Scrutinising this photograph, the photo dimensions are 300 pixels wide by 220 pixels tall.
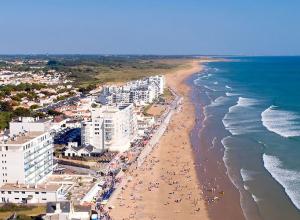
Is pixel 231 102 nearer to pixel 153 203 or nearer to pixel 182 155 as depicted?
pixel 182 155

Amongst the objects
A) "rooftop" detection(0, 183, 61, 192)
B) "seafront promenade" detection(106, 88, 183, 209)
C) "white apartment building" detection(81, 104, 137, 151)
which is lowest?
"seafront promenade" detection(106, 88, 183, 209)

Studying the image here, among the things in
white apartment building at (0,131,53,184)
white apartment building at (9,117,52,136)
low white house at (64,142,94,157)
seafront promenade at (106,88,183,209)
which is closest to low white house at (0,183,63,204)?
white apartment building at (0,131,53,184)

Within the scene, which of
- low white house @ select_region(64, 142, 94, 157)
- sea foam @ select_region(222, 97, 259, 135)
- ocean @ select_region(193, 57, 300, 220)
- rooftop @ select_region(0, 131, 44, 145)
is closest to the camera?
ocean @ select_region(193, 57, 300, 220)

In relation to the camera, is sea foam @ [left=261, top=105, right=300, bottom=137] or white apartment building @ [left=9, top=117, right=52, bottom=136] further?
sea foam @ [left=261, top=105, right=300, bottom=137]

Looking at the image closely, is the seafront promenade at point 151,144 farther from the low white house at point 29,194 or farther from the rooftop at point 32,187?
the rooftop at point 32,187

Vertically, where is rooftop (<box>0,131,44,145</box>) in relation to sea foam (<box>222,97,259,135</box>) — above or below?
above

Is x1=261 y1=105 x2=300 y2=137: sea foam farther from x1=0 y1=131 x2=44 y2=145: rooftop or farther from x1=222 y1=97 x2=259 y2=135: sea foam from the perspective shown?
x1=0 y1=131 x2=44 y2=145: rooftop
